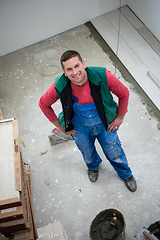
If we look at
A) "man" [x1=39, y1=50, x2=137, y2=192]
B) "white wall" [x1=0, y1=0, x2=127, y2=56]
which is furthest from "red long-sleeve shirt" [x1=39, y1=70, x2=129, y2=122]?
"white wall" [x1=0, y1=0, x2=127, y2=56]

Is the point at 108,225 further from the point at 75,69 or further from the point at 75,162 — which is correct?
the point at 75,69

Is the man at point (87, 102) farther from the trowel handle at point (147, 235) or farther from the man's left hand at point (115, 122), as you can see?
the trowel handle at point (147, 235)

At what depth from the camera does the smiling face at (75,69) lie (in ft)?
5.99

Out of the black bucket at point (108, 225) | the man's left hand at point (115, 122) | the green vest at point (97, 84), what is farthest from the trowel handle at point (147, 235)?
the green vest at point (97, 84)

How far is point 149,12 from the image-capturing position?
381 centimetres

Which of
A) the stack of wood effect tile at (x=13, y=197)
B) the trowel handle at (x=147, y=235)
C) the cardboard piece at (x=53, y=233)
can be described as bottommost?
the trowel handle at (x=147, y=235)

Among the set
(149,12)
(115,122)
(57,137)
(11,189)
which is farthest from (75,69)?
(149,12)

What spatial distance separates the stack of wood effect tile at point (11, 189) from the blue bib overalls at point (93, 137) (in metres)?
0.58

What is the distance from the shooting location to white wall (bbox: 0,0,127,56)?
12.1 feet

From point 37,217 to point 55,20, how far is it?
2.92 metres

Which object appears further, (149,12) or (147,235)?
(149,12)

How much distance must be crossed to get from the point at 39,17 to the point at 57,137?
1.94 m

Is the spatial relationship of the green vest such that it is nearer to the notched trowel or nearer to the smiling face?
the smiling face

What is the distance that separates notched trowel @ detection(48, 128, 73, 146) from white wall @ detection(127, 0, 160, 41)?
209cm
